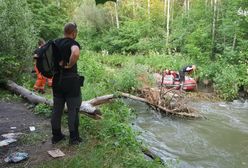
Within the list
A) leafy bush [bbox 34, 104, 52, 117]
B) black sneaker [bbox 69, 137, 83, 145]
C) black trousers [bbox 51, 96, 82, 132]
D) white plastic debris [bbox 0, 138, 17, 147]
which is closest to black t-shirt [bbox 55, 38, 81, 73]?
black trousers [bbox 51, 96, 82, 132]

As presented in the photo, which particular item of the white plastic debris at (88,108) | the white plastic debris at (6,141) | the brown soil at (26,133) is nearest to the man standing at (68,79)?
the brown soil at (26,133)

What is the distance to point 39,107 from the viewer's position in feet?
25.0

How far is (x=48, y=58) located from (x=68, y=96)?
0.67m

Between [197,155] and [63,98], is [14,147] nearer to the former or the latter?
[63,98]

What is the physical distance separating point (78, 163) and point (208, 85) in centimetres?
1271

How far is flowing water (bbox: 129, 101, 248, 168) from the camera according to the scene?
803cm

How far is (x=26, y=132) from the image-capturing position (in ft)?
20.7

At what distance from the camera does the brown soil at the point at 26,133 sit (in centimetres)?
515

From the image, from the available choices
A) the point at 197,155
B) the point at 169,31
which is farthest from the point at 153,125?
the point at 169,31

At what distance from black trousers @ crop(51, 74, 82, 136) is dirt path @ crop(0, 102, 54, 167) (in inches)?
22.2

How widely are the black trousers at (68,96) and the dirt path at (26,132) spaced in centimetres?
56

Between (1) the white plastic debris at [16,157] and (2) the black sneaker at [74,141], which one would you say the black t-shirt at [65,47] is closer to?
(2) the black sneaker at [74,141]

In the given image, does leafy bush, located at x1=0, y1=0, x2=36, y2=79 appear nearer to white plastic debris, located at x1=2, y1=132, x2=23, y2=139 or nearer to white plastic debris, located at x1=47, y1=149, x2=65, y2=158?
white plastic debris, located at x1=2, y1=132, x2=23, y2=139

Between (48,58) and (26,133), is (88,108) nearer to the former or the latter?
(26,133)
